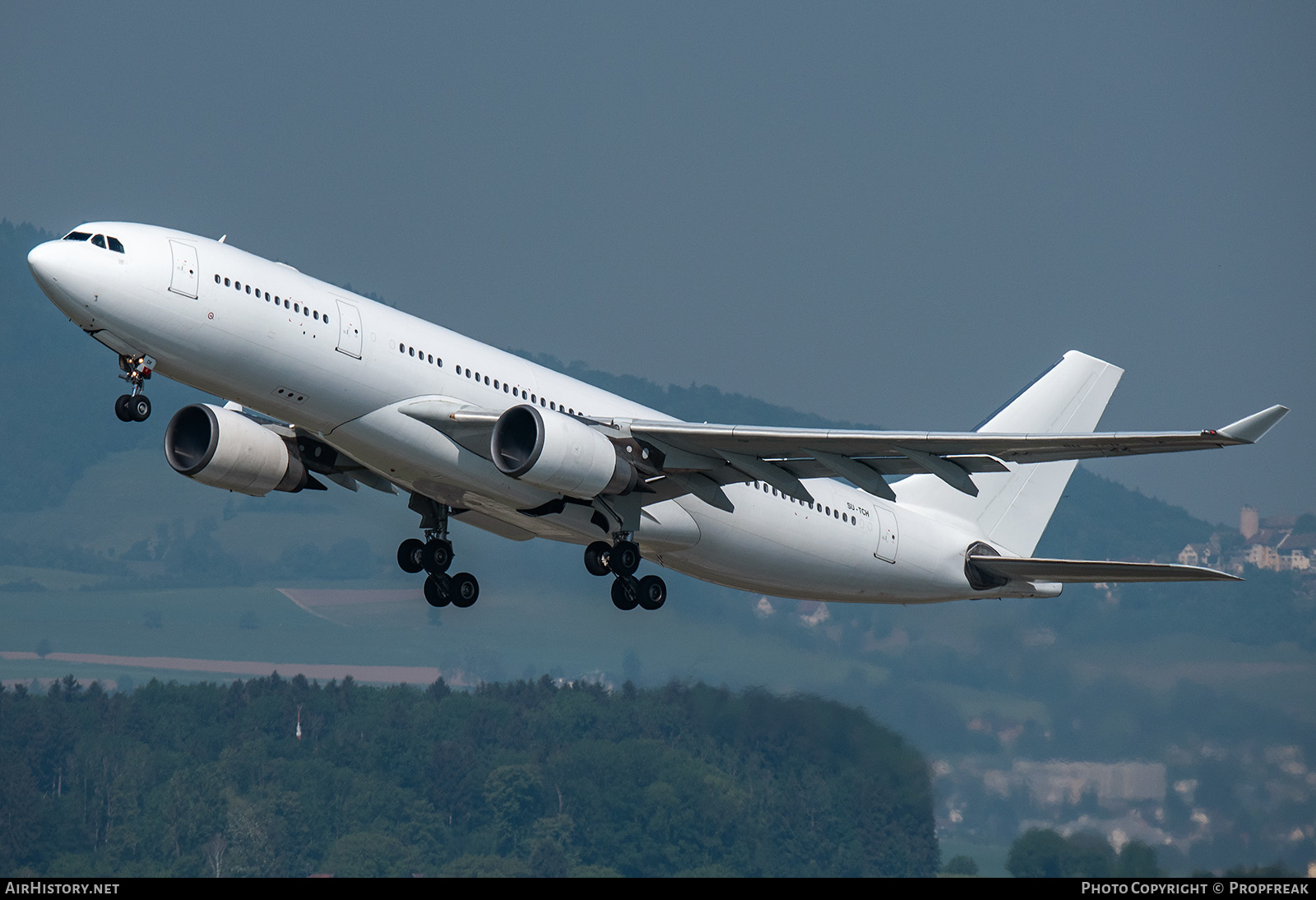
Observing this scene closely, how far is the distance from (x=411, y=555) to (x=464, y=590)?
1.29 meters

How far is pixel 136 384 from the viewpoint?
83.5 ft

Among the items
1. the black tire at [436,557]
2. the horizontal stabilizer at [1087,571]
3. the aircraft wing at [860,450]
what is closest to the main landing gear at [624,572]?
the aircraft wing at [860,450]

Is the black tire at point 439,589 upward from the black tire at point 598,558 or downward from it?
downward

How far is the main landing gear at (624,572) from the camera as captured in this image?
29.8m

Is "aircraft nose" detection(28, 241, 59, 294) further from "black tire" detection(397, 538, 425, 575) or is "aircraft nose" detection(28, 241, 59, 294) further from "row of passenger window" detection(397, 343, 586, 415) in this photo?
"black tire" detection(397, 538, 425, 575)

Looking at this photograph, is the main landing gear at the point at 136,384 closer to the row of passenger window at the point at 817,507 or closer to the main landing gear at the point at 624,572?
the main landing gear at the point at 624,572

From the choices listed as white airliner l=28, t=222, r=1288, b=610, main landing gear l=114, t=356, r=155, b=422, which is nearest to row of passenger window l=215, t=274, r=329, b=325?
white airliner l=28, t=222, r=1288, b=610

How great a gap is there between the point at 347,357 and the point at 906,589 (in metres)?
14.0

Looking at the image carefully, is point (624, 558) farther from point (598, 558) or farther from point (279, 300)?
point (279, 300)

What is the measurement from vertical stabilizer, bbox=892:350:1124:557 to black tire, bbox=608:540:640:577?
8.67 metres

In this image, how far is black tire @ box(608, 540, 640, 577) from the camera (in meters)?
29.7

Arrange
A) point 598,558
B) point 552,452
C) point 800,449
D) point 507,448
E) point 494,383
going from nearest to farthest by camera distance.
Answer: point 552,452
point 507,448
point 800,449
point 494,383
point 598,558

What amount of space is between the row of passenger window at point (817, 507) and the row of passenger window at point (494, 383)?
4.59m

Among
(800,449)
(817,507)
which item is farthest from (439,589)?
(800,449)
